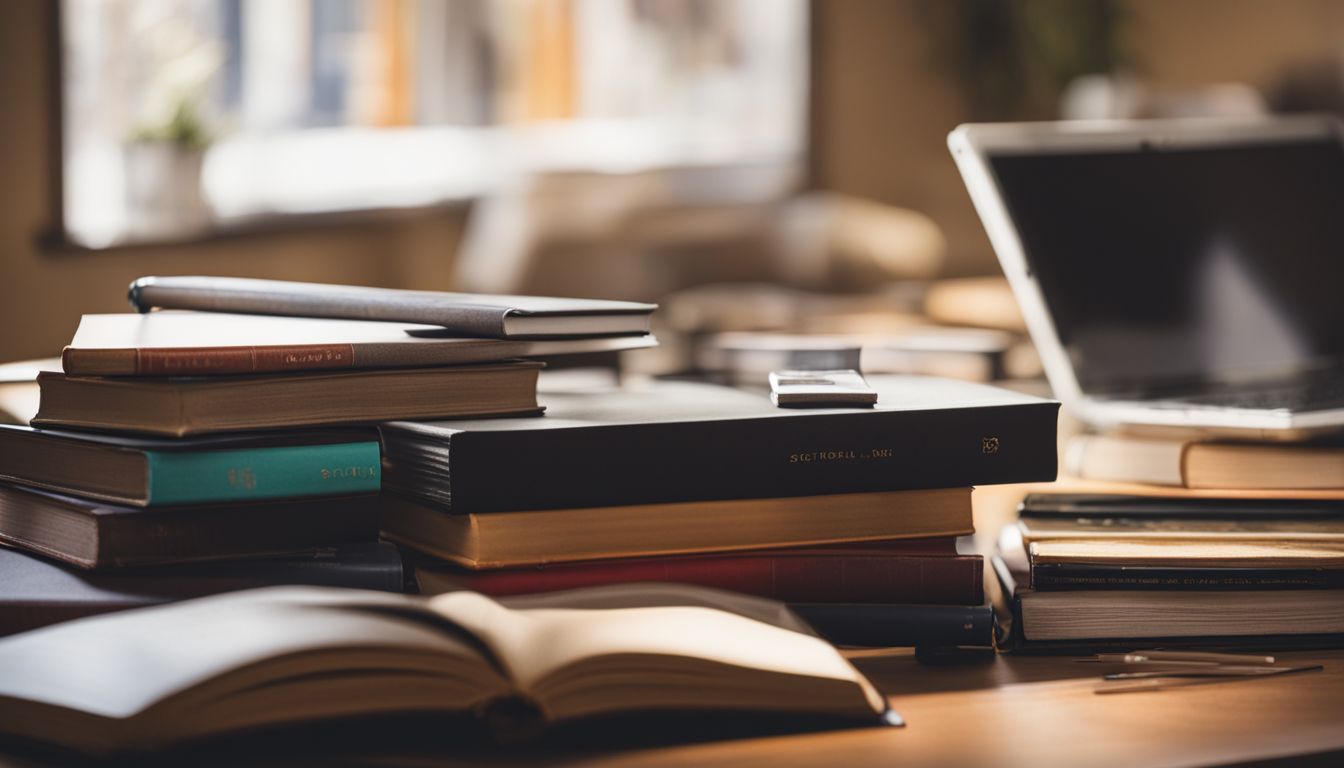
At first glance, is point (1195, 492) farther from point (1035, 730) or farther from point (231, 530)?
point (231, 530)

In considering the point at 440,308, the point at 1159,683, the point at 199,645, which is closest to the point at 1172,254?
the point at 1159,683

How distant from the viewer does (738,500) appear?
851mm

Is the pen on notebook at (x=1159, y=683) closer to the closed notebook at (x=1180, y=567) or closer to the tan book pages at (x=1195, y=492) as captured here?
the closed notebook at (x=1180, y=567)

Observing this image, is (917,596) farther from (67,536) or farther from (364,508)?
(67,536)

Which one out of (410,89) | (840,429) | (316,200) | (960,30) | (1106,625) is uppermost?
(960,30)

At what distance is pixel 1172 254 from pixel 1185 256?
0.05 feet

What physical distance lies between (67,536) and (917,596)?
1.56 feet

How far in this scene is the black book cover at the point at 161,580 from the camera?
778 mm

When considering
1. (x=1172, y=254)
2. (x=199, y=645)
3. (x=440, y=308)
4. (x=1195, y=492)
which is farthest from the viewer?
(x=1172, y=254)

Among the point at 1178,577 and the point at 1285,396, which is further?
the point at 1285,396

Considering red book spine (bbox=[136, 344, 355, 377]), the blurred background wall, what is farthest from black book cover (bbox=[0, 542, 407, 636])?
the blurred background wall

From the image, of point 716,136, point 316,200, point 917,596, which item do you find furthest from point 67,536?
point 716,136

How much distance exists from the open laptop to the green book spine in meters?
0.58

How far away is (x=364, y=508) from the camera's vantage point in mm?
858
